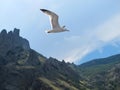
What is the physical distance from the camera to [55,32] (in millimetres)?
45688

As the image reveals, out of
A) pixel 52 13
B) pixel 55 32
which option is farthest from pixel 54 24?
pixel 52 13

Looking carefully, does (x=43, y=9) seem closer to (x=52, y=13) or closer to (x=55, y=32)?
Result: (x=52, y=13)

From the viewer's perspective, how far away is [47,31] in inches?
1815

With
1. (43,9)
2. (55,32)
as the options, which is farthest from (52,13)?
(55,32)

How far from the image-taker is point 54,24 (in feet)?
150

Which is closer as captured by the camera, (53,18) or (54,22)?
(53,18)

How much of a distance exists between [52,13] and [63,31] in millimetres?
Answer: 6174

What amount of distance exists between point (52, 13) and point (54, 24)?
13.8ft

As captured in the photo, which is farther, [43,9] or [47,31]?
[47,31]

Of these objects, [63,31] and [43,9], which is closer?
[43,9]

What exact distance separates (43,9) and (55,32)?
585cm

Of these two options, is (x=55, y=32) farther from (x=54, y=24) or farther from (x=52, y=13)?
(x=52, y=13)

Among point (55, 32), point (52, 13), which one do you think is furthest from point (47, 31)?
point (52, 13)

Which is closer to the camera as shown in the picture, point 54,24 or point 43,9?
point 43,9
